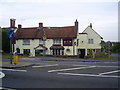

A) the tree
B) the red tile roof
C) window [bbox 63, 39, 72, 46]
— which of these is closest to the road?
window [bbox 63, 39, 72, 46]

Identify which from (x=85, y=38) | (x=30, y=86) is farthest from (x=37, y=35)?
(x=30, y=86)

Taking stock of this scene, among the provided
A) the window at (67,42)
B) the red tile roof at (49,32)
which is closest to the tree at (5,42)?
the red tile roof at (49,32)

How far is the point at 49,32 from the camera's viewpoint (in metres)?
42.2

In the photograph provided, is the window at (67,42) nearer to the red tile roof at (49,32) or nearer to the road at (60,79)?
the red tile roof at (49,32)

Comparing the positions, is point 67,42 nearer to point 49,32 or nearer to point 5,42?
point 49,32

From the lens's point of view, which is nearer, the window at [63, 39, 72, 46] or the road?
the road

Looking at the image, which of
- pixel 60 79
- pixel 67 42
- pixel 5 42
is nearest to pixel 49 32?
pixel 67 42

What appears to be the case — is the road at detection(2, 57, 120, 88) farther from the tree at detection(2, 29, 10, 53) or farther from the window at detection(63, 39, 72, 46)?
the tree at detection(2, 29, 10, 53)

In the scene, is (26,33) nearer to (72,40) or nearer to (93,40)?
(72,40)

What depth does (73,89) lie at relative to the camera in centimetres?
714

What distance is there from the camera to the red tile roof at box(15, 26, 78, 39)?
40.1 meters

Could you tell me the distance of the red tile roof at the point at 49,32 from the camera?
131 ft

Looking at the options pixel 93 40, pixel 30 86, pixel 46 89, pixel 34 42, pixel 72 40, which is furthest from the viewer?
pixel 93 40

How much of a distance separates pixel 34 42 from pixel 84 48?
12238 mm
